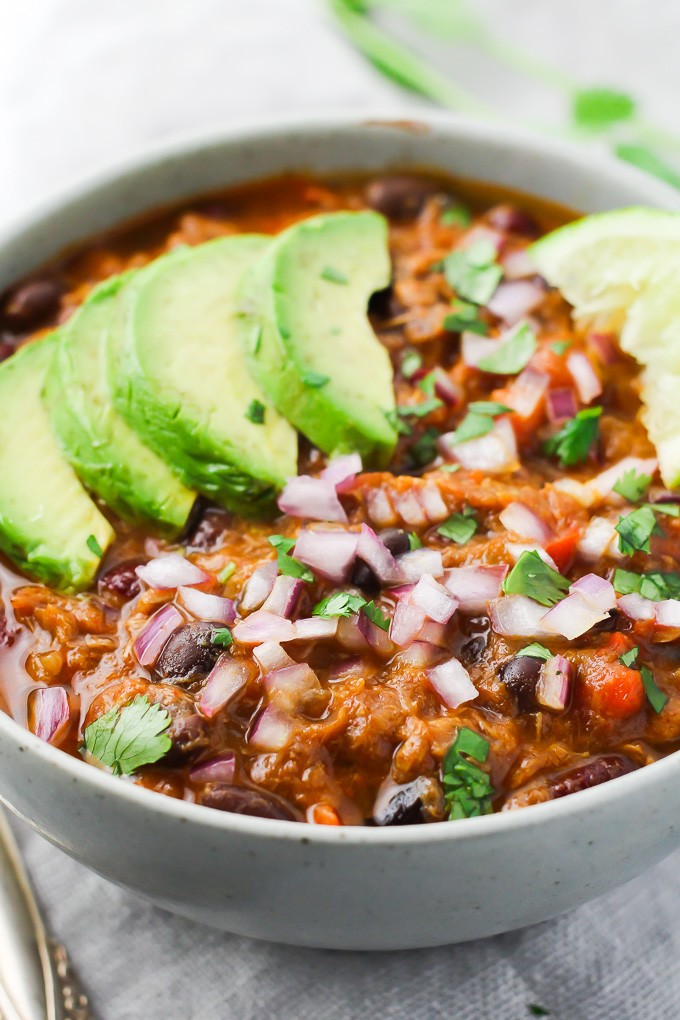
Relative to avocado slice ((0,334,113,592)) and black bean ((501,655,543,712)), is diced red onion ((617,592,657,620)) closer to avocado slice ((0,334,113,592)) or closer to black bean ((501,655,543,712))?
black bean ((501,655,543,712))

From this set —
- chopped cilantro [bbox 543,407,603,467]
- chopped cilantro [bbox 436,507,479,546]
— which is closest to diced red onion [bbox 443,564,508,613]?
chopped cilantro [bbox 436,507,479,546]

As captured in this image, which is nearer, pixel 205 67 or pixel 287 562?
pixel 287 562

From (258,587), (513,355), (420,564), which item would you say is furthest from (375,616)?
(513,355)

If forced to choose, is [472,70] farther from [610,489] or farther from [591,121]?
[610,489]

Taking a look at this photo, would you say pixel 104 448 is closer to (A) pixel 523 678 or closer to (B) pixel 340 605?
(B) pixel 340 605

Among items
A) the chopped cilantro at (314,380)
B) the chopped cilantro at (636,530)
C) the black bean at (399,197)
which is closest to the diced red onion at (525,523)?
the chopped cilantro at (636,530)

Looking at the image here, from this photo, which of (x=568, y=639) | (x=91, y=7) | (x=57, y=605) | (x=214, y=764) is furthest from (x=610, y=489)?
(x=91, y=7)
